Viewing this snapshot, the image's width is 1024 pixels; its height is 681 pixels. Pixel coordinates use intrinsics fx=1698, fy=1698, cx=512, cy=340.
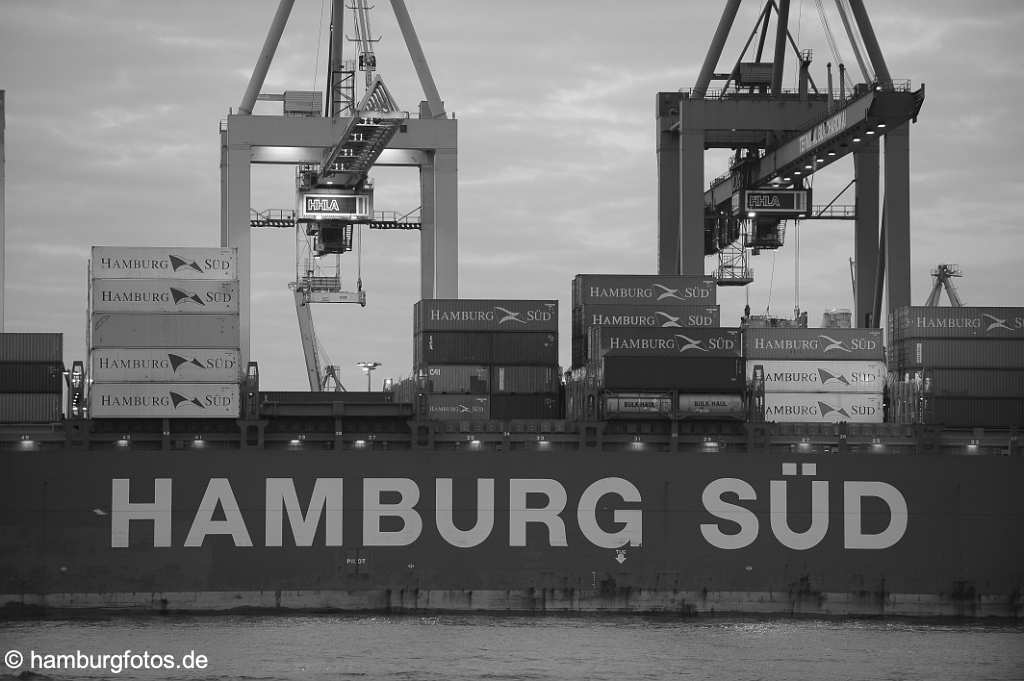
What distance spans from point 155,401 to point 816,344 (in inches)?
693

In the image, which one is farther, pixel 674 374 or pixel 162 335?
pixel 674 374

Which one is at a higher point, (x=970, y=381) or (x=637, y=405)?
(x=970, y=381)

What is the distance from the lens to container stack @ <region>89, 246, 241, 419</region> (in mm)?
43062

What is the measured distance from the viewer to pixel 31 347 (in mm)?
43531

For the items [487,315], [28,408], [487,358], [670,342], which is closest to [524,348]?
[487,358]

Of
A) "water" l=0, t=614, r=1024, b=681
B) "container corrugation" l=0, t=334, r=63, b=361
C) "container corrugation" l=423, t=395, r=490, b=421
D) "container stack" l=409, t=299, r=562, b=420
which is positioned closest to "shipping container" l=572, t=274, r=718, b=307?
"container stack" l=409, t=299, r=562, b=420

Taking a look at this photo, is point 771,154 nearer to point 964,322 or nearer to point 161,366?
point 964,322

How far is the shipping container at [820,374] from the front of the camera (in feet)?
151

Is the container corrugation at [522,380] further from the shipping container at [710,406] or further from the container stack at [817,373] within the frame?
the container stack at [817,373]

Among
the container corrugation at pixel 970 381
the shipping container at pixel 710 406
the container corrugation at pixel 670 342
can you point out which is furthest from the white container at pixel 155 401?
the container corrugation at pixel 970 381

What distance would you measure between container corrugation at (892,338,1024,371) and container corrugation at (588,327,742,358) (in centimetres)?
529

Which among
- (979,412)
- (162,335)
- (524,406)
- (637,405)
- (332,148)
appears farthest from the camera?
(332,148)

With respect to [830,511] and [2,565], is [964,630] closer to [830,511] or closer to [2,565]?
[830,511]

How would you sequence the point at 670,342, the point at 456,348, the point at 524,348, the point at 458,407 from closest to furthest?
the point at 670,342
the point at 458,407
the point at 456,348
the point at 524,348
